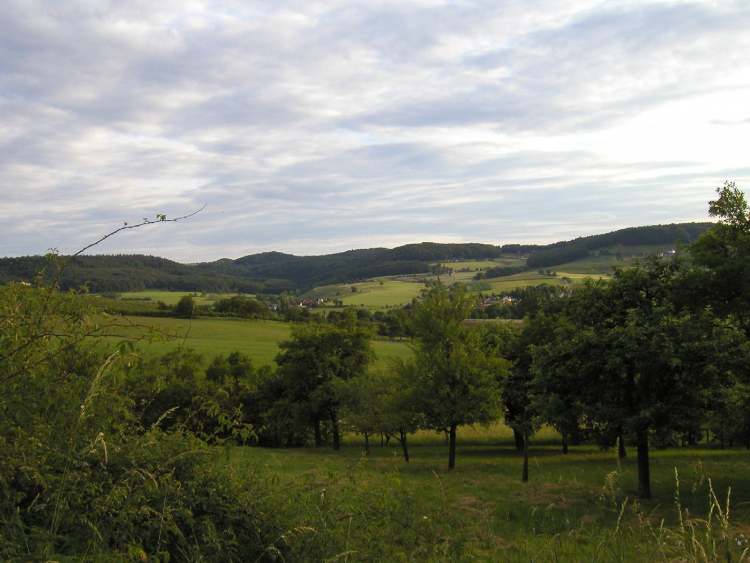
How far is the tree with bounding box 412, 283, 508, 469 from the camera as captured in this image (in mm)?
28703

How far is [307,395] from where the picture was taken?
153 ft

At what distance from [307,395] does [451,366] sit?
2092cm

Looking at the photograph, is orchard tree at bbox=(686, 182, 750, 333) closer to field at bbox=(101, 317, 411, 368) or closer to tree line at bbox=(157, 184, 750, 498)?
tree line at bbox=(157, 184, 750, 498)

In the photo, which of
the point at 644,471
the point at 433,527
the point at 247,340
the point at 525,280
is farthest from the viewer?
the point at 525,280

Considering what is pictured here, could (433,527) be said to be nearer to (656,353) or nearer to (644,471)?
(656,353)

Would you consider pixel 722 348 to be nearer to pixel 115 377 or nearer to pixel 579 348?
pixel 579 348

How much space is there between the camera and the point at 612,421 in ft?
62.7

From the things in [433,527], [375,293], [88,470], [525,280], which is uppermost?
[525,280]

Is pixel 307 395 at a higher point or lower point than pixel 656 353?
lower

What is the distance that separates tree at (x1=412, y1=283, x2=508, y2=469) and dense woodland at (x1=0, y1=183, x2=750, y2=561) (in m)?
0.09

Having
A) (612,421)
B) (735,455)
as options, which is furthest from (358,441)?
(612,421)

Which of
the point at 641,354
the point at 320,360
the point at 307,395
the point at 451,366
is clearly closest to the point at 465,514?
the point at 641,354

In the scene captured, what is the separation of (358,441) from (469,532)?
155ft

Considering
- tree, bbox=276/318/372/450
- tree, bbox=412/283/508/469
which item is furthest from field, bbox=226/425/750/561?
tree, bbox=276/318/372/450
